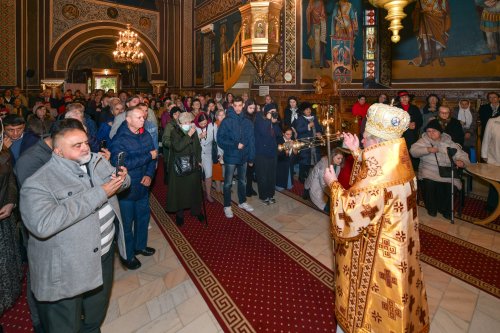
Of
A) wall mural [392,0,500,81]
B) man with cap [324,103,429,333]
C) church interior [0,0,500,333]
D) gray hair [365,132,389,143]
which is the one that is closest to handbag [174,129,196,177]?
church interior [0,0,500,333]

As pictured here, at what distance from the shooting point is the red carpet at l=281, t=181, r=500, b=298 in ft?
10.9

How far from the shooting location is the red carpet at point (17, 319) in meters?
2.59

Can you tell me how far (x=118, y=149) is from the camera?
3.29 metres

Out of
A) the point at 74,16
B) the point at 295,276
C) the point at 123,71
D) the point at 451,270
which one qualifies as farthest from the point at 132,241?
the point at 123,71

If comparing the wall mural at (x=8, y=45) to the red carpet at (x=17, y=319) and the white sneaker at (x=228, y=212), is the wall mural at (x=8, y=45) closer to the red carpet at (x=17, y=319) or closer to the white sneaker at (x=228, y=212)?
the white sneaker at (x=228, y=212)

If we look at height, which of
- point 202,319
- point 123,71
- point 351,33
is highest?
A: point 123,71

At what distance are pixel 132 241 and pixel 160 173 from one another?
4.52 meters

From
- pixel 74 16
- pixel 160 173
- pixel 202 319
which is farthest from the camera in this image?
pixel 74 16

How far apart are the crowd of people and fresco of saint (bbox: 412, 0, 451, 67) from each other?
6.31 feet

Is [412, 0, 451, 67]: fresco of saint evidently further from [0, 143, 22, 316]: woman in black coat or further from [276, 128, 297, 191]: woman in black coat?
[0, 143, 22, 316]: woman in black coat

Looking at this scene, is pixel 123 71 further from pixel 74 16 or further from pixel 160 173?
pixel 160 173

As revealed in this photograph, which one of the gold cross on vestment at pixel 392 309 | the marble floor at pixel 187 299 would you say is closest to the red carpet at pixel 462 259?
the marble floor at pixel 187 299

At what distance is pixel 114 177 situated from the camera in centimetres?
191

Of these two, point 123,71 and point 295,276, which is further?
point 123,71
